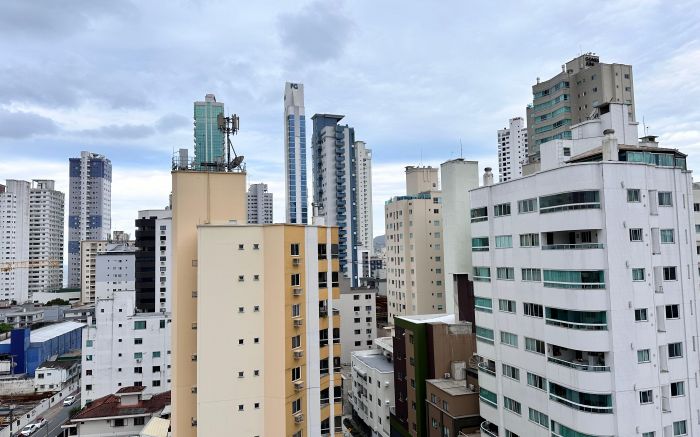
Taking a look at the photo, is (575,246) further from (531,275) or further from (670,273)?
(670,273)

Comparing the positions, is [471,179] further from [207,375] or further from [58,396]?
[58,396]

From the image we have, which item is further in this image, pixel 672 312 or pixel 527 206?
pixel 527 206

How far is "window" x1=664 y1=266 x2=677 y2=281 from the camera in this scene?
27.2m

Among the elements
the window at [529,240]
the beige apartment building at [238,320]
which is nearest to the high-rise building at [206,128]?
the beige apartment building at [238,320]

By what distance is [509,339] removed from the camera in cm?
3191

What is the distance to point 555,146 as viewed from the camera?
107 ft

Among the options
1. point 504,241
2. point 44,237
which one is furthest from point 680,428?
point 44,237

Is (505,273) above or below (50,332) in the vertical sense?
above

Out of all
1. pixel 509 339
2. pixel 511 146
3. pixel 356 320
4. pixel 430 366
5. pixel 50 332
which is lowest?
pixel 50 332

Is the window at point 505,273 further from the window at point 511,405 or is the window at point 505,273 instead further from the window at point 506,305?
the window at point 511,405

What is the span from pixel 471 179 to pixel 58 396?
234ft

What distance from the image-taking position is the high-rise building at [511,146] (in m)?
167

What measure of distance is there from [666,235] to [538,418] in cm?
1329

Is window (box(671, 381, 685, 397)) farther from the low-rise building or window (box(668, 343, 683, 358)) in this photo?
the low-rise building
